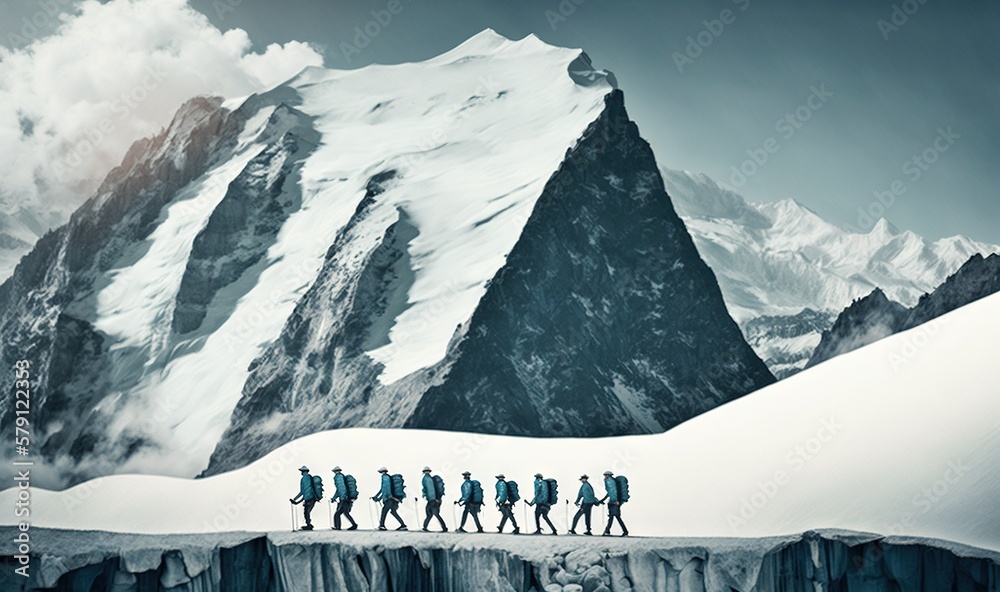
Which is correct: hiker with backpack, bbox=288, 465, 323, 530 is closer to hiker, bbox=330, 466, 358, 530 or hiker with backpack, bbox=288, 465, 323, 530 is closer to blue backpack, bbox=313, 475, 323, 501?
blue backpack, bbox=313, 475, 323, 501

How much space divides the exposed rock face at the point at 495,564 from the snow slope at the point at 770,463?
1.63 metres

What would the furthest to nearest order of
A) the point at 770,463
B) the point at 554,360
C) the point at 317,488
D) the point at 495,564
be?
the point at 554,360, the point at 317,488, the point at 770,463, the point at 495,564

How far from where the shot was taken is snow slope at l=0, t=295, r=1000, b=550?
130ft

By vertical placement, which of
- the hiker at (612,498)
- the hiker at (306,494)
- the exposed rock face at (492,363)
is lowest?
the hiker at (612,498)

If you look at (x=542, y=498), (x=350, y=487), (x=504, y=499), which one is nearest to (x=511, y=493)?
(x=504, y=499)

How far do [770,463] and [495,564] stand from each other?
1099 centimetres

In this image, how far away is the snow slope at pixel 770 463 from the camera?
1560 inches

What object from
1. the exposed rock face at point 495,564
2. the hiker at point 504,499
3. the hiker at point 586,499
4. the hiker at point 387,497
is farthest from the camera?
the hiker at point 387,497

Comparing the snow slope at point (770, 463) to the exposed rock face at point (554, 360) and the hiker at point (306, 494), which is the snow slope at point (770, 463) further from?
the exposed rock face at point (554, 360)

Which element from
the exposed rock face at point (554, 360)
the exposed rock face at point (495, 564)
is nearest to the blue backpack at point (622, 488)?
the exposed rock face at point (495, 564)

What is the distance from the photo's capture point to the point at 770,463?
146 ft

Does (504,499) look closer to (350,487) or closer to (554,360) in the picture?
(350,487)

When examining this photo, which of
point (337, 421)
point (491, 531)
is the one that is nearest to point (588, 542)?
point (491, 531)

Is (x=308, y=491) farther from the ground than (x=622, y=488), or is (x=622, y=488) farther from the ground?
(x=308, y=491)
